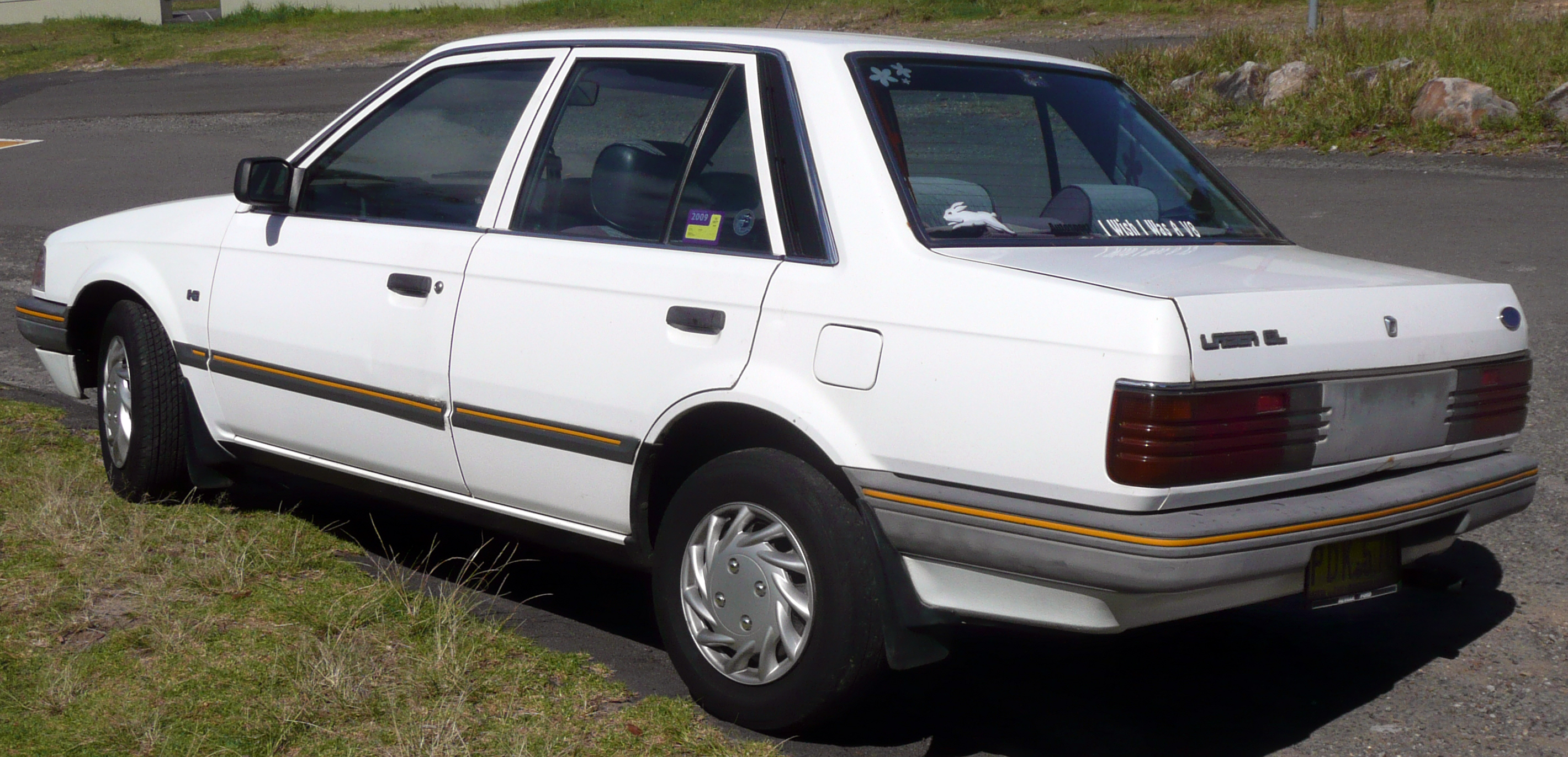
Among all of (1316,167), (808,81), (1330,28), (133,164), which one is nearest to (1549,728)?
(808,81)

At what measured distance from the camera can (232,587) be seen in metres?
4.43

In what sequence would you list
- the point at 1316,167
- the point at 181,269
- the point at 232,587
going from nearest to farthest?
the point at 232,587 < the point at 181,269 < the point at 1316,167

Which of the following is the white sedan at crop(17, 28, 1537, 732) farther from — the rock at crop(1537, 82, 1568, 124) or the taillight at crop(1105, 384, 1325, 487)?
the rock at crop(1537, 82, 1568, 124)

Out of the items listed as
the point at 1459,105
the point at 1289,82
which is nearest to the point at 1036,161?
the point at 1459,105

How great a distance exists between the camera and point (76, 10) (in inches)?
1748

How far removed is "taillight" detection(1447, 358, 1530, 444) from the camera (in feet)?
11.4

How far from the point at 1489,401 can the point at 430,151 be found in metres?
3.04

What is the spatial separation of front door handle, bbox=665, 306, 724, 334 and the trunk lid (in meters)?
0.60

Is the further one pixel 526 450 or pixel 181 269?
pixel 181 269

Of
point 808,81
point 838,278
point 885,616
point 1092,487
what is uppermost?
point 808,81

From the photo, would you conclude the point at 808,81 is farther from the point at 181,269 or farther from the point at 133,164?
the point at 133,164

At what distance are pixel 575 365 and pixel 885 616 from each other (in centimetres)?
107

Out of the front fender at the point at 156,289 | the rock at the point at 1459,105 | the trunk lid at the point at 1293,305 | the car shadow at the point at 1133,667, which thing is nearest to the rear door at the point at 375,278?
the front fender at the point at 156,289

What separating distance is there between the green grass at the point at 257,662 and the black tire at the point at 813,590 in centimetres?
12
